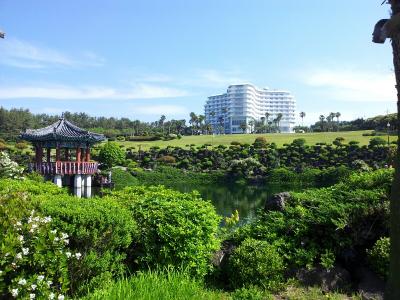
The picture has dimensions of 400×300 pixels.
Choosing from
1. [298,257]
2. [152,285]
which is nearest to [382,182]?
[298,257]

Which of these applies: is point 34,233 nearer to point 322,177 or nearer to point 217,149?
point 322,177

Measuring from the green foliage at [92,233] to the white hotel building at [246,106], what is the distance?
423 ft

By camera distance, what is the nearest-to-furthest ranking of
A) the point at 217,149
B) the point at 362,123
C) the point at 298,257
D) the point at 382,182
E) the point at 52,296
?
the point at 52,296, the point at 298,257, the point at 382,182, the point at 217,149, the point at 362,123

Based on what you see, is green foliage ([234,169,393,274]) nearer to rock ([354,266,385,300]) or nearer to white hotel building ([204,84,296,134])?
rock ([354,266,385,300])

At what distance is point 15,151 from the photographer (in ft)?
160

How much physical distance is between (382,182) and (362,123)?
2912 inches

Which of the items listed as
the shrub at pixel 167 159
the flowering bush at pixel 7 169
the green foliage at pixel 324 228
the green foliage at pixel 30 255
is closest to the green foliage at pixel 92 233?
the green foliage at pixel 30 255

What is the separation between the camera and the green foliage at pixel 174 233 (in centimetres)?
469

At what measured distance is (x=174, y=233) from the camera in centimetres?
468

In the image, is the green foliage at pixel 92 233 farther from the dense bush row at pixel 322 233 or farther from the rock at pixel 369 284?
the rock at pixel 369 284

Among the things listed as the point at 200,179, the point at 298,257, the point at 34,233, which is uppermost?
the point at 34,233

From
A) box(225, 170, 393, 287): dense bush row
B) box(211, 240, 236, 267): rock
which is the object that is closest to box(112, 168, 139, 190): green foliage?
box(211, 240, 236, 267): rock

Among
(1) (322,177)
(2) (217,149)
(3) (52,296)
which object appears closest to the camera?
(3) (52,296)

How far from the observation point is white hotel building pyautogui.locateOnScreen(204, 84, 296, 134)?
14688 centimetres
